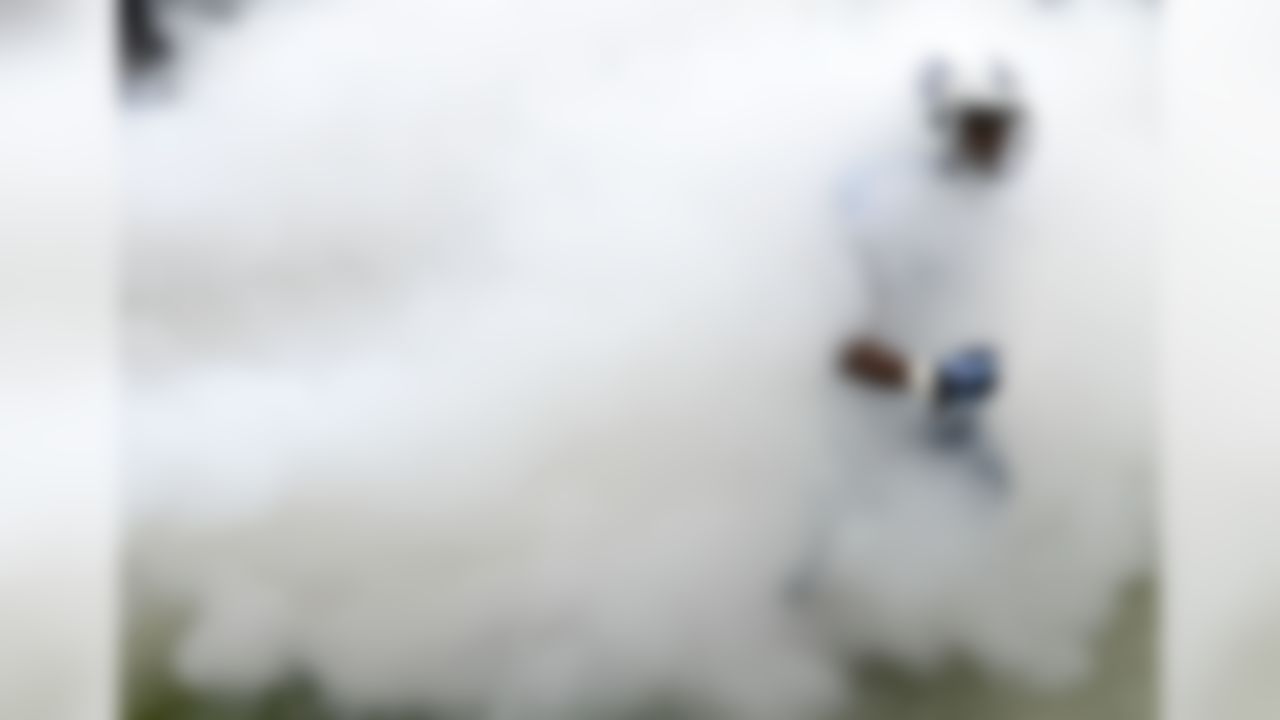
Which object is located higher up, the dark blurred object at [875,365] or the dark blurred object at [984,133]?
the dark blurred object at [984,133]

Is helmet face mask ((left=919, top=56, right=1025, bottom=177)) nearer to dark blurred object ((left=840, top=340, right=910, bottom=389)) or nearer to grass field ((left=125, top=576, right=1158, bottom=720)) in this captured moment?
dark blurred object ((left=840, top=340, right=910, bottom=389))

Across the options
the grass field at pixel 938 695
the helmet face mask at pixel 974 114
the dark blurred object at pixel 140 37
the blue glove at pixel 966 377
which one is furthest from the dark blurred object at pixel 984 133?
the dark blurred object at pixel 140 37

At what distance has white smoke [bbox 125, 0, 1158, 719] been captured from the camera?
26.7 inches

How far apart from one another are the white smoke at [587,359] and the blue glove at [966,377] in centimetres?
2

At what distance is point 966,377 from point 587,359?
0.23 metres

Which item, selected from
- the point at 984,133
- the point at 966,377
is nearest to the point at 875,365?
the point at 966,377

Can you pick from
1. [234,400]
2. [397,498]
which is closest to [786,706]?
[397,498]

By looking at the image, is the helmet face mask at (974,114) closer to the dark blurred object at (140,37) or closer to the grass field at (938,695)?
the grass field at (938,695)

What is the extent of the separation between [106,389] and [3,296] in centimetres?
7

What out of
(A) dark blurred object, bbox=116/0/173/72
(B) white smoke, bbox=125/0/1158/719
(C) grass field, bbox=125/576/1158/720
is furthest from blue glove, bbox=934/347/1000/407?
(A) dark blurred object, bbox=116/0/173/72

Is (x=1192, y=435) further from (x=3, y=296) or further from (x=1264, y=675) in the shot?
(x=3, y=296)

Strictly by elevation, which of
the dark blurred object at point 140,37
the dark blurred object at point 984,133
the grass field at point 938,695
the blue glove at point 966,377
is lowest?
the grass field at point 938,695

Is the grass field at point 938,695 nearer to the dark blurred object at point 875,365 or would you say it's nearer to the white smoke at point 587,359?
the white smoke at point 587,359

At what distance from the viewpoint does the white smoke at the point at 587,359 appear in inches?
26.7
